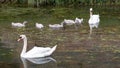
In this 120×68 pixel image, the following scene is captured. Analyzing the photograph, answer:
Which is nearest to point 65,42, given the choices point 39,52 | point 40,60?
point 39,52

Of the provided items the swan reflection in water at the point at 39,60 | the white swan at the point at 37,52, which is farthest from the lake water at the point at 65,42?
the white swan at the point at 37,52

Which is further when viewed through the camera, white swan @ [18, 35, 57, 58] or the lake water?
white swan @ [18, 35, 57, 58]

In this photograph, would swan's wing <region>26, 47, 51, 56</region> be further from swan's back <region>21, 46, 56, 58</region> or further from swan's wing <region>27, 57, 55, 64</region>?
swan's wing <region>27, 57, 55, 64</region>

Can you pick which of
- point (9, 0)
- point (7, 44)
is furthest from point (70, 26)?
point (9, 0)

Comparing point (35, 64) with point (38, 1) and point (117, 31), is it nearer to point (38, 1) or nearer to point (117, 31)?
point (117, 31)

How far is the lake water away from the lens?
12.8 meters

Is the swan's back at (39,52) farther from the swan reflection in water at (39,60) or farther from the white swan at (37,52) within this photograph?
the swan reflection in water at (39,60)

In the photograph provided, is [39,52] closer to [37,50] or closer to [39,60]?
[37,50]

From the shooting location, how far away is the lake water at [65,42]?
12789mm

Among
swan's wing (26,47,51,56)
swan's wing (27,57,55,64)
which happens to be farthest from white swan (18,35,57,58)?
swan's wing (27,57,55,64)

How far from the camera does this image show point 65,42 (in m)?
15.7

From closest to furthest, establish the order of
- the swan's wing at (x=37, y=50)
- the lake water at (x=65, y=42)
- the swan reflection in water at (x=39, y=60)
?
the lake water at (x=65, y=42), the swan reflection in water at (x=39, y=60), the swan's wing at (x=37, y=50)

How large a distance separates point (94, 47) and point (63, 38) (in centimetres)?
213

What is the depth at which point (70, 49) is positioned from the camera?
14555 mm
